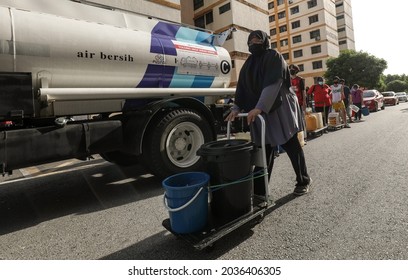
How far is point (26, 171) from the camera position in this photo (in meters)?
5.20

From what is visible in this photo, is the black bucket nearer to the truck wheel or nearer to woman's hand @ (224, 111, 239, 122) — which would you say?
woman's hand @ (224, 111, 239, 122)

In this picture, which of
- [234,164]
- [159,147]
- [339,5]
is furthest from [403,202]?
[339,5]

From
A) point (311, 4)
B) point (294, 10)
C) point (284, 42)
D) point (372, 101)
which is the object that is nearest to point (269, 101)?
point (372, 101)

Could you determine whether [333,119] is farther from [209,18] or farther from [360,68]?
[360,68]

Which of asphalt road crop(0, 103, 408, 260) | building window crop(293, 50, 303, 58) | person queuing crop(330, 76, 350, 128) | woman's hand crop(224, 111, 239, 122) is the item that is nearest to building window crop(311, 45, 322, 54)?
building window crop(293, 50, 303, 58)

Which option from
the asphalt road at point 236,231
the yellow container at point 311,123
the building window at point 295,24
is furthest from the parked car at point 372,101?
the building window at point 295,24

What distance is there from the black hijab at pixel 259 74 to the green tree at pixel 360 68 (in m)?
40.2

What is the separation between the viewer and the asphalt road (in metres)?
1.94

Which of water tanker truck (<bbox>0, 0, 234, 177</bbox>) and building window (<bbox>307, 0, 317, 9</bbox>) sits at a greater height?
building window (<bbox>307, 0, 317, 9</bbox>)

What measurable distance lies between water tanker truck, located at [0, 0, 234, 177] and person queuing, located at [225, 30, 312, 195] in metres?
1.17

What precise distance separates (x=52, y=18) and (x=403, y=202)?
4149 millimetres

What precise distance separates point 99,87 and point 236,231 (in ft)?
7.92

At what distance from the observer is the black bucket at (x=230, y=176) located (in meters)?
2.02

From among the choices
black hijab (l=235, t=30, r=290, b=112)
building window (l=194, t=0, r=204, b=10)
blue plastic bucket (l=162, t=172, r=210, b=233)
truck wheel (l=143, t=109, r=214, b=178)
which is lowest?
blue plastic bucket (l=162, t=172, r=210, b=233)
